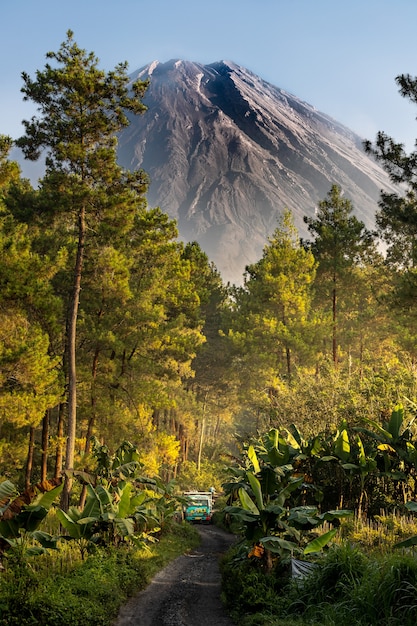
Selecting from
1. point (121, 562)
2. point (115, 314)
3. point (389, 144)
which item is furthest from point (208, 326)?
point (121, 562)

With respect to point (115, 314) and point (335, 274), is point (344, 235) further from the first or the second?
point (115, 314)

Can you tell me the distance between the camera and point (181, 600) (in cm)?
1231

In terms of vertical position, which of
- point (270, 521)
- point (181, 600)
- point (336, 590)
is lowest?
point (181, 600)

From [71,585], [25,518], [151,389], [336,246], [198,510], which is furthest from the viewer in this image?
[336,246]

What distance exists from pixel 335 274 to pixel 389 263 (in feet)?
11.8

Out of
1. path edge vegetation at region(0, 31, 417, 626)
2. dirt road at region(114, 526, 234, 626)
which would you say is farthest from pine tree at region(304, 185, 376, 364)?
dirt road at region(114, 526, 234, 626)

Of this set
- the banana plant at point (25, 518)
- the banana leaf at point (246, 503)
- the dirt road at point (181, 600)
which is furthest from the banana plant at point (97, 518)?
the banana leaf at point (246, 503)

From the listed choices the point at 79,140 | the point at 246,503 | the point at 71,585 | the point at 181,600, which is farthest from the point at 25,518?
the point at 79,140

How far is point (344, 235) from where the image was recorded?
34688 millimetres

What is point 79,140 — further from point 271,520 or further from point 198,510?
point 198,510

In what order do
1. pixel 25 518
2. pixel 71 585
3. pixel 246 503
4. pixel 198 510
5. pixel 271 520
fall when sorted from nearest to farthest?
pixel 71 585
pixel 25 518
pixel 246 503
pixel 271 520
pixel 198 510

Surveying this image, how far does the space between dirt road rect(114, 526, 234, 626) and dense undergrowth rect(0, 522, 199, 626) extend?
324mm

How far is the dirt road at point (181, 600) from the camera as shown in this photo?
10.6 metres

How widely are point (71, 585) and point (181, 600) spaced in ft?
10.7
